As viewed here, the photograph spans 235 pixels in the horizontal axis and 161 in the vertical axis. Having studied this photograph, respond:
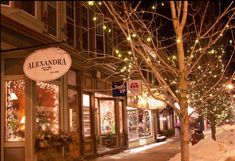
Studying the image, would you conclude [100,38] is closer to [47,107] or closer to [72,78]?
[72,78]

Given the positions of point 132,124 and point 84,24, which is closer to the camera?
point 84,24

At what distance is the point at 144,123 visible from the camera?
90.9ft

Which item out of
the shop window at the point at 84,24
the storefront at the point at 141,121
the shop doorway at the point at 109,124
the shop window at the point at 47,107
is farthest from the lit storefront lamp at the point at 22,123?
the storefront at the point at 141,121

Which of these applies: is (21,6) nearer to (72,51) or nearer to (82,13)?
(72,51)

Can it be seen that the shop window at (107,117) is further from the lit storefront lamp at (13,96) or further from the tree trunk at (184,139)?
the tree trunk at (184,139)

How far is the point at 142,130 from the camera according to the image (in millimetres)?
26953

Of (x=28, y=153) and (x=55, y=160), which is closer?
(x=28, y=153)

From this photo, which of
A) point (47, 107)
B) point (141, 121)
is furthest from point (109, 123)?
point (47, 107)

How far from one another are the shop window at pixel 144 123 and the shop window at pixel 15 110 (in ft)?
47.8

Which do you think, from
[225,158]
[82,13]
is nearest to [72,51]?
[82,13]

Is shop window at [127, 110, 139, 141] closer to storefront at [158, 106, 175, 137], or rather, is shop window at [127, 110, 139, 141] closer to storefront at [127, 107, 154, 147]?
storefront at [127, 107, 154, 147]

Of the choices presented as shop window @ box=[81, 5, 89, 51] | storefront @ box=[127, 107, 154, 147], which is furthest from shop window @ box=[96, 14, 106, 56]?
storefront @ box=[127, 107, 154, 147]

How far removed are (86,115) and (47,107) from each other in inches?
172

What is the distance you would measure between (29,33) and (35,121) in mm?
2641
